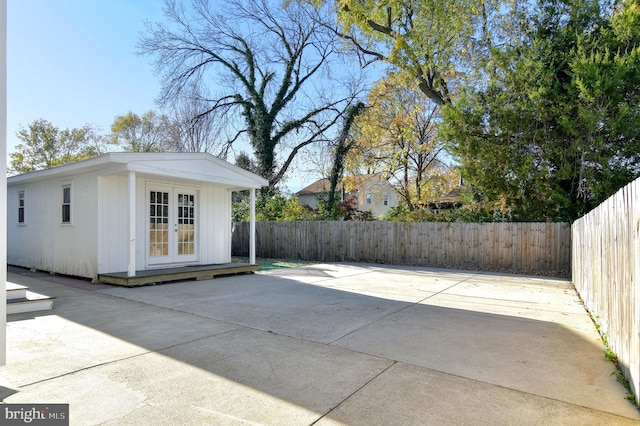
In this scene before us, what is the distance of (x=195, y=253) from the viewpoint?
9.60m

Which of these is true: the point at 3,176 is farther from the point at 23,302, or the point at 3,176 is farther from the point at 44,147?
the point at 44,147

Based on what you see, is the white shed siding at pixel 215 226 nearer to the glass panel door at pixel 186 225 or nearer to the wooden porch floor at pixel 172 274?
the glass panel door at pixel 186 225

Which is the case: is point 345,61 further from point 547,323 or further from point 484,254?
point 547,323

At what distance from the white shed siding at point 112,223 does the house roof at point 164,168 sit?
1.60ft

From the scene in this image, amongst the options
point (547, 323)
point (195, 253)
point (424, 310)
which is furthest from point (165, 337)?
point (195, 253)

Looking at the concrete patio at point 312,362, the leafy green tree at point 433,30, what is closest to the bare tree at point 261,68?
the leafy green tree at point 433,30

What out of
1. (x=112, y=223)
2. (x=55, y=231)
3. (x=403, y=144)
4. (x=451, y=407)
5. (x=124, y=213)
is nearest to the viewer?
(x=451, y=407)

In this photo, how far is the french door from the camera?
8.68 meters

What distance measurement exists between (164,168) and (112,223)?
171cm

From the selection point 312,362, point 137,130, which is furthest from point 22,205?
point 137,130

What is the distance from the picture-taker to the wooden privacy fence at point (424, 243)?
1064 centimetres

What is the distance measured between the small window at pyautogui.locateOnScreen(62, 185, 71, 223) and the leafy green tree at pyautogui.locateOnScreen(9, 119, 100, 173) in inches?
802

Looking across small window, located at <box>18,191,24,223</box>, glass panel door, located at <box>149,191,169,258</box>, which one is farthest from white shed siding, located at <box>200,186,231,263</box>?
small window, located at <box>18,191,24,223</box>

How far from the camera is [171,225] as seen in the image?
29.6 feet
